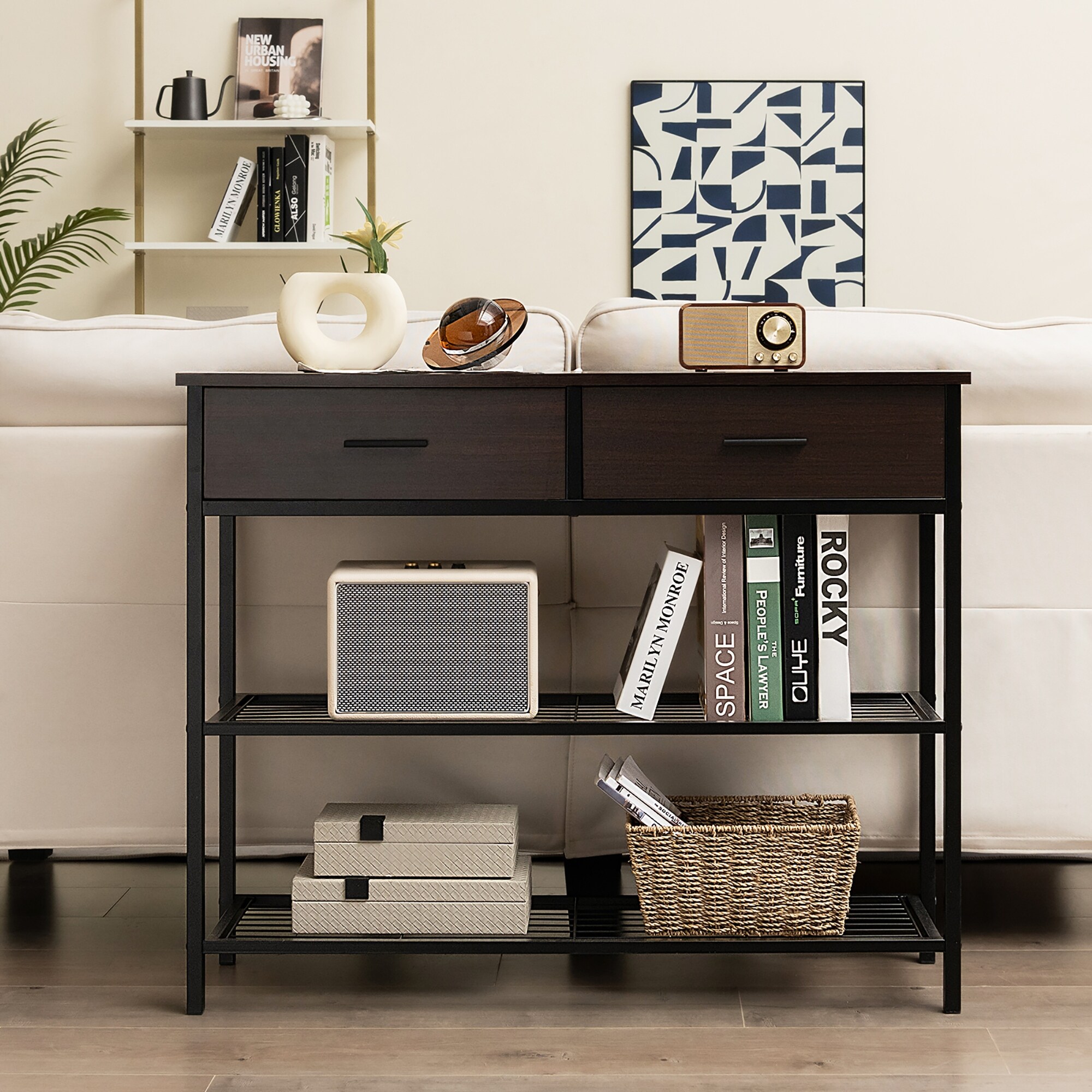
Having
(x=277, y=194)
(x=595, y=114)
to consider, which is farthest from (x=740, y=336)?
(x=277, y=194)

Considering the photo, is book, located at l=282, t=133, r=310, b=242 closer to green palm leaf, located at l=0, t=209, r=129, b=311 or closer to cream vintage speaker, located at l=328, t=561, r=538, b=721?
green palm leaf, located at l=0, t=209, r=129, b=311

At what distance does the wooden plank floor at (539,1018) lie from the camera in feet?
4.54

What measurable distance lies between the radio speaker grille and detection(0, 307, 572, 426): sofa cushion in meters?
0.27

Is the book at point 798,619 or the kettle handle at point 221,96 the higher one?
the kettle handle at point 221,96

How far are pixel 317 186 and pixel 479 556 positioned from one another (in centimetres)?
200

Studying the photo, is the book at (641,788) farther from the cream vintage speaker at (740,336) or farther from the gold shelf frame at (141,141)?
the gold shelf frame at (141,141)

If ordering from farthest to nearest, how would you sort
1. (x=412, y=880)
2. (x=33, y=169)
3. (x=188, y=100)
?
(x=33, y=169) → (x=188, y=100) → (x=412, y=880)

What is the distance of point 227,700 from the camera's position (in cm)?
173

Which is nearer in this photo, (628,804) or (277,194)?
(628,804)

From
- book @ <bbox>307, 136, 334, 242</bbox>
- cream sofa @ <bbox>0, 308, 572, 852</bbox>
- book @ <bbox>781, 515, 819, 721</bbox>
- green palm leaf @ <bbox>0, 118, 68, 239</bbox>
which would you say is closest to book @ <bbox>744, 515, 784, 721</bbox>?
book @ <bbox>781, 515, 819, 721</bbox>

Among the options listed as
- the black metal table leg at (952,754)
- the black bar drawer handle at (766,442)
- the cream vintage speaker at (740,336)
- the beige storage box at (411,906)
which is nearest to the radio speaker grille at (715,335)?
the cream vintage speaker at (740,336)

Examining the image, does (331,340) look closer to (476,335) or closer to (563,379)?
(476,335)

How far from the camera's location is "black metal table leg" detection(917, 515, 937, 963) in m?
1.68

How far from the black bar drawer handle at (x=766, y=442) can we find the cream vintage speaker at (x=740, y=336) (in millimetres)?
102
